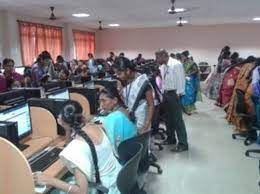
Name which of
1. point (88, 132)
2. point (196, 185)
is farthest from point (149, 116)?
point (88, 132)

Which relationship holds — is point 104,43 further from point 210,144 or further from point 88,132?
point 88,132

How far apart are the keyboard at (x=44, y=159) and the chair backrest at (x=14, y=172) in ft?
0.87

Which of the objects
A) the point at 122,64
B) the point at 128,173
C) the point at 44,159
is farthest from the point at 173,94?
the point at 128,173

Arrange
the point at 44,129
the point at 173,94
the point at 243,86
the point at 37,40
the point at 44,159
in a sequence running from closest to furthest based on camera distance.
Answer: the point at 44,159, the point at 44,129, the point at 173,94, the point at 243,86, the point at 37,40

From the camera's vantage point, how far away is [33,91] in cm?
299

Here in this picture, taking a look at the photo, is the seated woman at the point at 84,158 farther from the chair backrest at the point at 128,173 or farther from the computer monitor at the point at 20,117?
the computer monitor at the point at 20,117

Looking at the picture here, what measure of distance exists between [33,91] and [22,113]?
715 mm

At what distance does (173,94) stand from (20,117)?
250 cm

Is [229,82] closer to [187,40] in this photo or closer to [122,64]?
[122,64]

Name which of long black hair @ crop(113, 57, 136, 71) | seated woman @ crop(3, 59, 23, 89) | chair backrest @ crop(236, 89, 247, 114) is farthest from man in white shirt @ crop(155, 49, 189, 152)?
seated woman @ crop(3, 59, 23, 89)

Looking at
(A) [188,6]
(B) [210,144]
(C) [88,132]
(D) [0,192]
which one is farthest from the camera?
(A) [188,6]

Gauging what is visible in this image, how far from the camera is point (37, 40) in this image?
9211mm

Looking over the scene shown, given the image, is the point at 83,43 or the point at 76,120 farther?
the point at 83,43

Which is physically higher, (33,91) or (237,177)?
(33,91)
